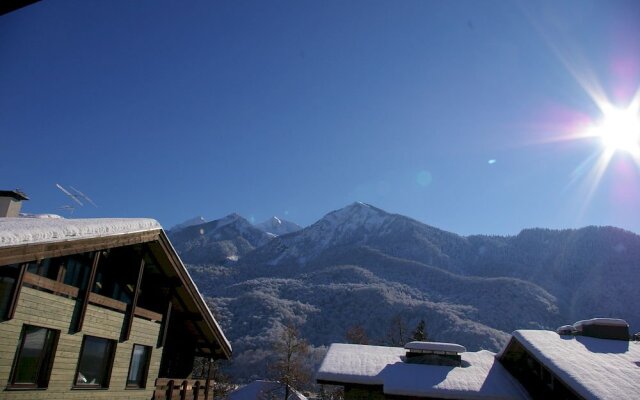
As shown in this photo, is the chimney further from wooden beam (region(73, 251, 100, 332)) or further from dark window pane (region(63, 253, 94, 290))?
wooden beam (region(73, 251, 100, 332))

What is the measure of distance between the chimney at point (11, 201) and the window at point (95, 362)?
7540 mm

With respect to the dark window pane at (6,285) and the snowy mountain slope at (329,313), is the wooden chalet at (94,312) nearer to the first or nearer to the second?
the dark window pane at (6,285)

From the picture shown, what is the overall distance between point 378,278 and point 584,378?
159 meters

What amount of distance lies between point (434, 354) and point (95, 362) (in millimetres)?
11445

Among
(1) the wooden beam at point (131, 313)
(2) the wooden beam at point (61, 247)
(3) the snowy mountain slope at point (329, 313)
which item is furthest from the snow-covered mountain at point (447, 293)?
(2) the wooden beam at point (61, 247)

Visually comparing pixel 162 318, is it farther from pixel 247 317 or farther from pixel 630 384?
pixel 247 317

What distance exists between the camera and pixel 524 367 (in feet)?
50.2

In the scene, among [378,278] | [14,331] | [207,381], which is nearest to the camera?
[14,331]

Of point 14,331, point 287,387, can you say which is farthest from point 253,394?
point 14,331

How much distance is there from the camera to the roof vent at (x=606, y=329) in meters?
15.8

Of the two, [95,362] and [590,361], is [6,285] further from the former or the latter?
[590,361]

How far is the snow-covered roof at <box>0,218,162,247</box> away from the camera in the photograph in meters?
7.23

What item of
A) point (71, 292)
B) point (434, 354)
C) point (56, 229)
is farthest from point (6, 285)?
point (434, 354)

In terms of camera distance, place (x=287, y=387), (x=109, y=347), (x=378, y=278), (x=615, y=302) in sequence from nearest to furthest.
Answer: (x=109, y=347) → (x=287, y=387) → (x=615, y=302) → (x=378, y=278)
